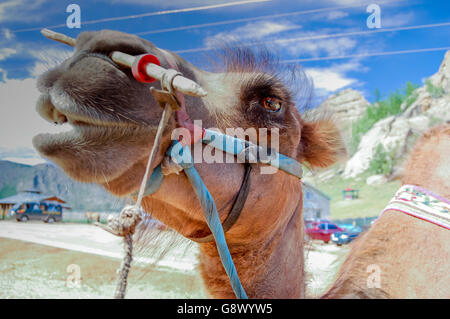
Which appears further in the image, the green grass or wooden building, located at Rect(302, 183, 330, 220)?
the green grass

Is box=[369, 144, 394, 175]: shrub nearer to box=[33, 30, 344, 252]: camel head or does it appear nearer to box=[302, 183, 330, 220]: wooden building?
box=[302, 183, 330, 220]: wooden building

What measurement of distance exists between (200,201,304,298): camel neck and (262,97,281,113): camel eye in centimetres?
59

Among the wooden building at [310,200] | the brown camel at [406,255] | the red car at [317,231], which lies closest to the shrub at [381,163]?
the brown camel at [406,255]

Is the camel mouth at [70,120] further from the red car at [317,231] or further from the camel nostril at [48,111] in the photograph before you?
the red car at [317,231]

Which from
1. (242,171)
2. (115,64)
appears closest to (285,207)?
(242,171)

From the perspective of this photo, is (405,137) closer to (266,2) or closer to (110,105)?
(266,2)

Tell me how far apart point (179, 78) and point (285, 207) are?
3.14 ft

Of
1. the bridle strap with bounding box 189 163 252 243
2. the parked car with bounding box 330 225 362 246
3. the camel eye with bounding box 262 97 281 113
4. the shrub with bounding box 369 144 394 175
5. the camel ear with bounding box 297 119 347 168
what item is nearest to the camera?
the bridle strap with bounding box 189 163 252 243

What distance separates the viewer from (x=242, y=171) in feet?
5.06

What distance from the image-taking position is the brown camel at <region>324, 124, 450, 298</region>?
156 centimetres

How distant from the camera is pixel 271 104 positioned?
1730mm

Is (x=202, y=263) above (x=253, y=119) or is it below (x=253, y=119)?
below

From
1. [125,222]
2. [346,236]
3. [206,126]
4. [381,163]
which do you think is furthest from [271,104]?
[381,163]

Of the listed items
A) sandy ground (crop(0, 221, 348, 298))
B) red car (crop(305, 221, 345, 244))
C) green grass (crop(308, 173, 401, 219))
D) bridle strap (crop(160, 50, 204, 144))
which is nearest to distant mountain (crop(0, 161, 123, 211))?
bridle strap (crop(160, 50, 204, 144))
